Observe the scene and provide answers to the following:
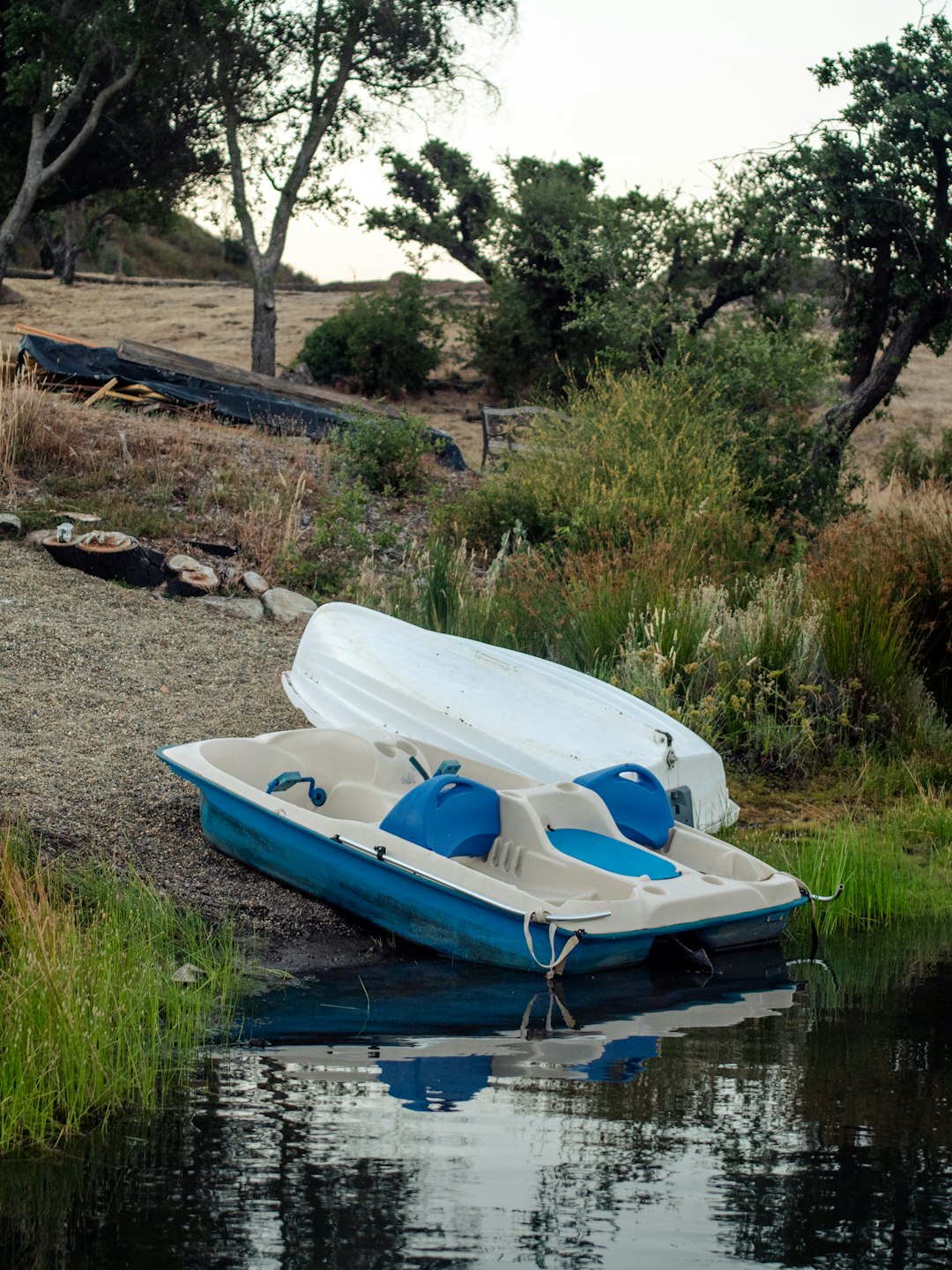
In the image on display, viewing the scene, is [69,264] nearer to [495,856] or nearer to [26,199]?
[26,199]

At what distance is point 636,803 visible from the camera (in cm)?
620

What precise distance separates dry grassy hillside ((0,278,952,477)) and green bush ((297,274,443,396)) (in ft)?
2.29

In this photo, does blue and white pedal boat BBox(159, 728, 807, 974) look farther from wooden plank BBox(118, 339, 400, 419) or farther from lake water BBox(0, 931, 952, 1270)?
wooden plank BBox(118, 339, 400, 419)

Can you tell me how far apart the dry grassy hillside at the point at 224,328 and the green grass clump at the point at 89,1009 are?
729 inches

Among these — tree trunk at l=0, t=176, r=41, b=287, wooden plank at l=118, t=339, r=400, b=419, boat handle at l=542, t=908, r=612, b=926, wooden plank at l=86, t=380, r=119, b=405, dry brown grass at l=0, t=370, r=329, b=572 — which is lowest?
boat handle at l=542, t=908, r=612, b=926

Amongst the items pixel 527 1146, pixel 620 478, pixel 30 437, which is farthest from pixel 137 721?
pixel 30 437

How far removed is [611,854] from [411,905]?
2.93ft

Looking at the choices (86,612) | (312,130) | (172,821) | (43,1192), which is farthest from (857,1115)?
(312,130)

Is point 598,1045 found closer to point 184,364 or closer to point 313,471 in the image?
point 313,471

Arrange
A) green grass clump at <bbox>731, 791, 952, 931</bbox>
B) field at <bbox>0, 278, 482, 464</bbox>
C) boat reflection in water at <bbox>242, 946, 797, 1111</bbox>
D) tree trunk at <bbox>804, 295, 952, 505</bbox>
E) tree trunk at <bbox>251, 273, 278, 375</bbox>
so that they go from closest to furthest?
boat reflection in water at <bbox>242, 946, 797, 1111</bbox> < green grass clump at <bbox>731, 791, 952, 931</bbox> < tree trunk at <bbox>804, 295, 952, 505</bbox> < tree trunk at <bbox>251, 273, 278, 375</bbox> < field at <bbox>0, 278, 482, 464</bbox>

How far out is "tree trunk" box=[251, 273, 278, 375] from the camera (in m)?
25.9

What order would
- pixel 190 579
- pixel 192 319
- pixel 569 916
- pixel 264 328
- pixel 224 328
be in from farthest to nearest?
pixel 192 319
pixel 224 328
pixel 264 328
pixel 190 579
pixel 569 916

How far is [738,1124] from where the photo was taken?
377 cm

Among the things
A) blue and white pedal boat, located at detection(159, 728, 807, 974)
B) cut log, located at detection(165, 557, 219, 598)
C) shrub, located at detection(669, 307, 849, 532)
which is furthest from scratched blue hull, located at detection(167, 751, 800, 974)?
shrub, located at detection(669, 307, 849, 532)
